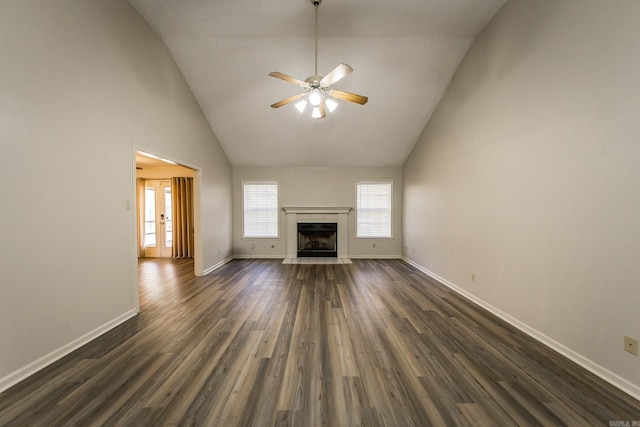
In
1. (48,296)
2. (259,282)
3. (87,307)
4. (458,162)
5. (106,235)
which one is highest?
(458,162)

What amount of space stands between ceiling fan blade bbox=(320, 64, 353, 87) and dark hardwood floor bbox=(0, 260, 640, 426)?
8.83ft

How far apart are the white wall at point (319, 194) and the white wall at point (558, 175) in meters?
2.62

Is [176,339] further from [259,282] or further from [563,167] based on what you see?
[563,167]

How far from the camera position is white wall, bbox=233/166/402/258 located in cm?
614

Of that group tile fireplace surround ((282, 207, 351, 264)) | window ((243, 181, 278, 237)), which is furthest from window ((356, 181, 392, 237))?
window ((243, 181, 278, 237))

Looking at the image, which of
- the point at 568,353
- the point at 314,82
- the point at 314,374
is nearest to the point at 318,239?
the point at 314,82

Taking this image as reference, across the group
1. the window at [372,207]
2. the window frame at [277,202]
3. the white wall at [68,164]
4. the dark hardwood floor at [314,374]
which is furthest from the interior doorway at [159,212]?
the window at [372,207]

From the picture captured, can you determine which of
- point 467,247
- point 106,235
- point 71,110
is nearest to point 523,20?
point 467,247

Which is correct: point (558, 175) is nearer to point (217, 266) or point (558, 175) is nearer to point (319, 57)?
point (319, 57)

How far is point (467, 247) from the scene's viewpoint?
133 inches

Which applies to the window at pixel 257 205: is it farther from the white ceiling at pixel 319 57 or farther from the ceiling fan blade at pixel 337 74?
the ceiling fan blade at pixel 337 74

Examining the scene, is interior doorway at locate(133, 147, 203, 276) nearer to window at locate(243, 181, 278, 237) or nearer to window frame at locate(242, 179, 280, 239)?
window frame at locate(242, 179, 280, 239)

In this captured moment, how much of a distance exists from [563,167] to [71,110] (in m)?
4.50

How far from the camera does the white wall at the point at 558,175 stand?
1675mm
